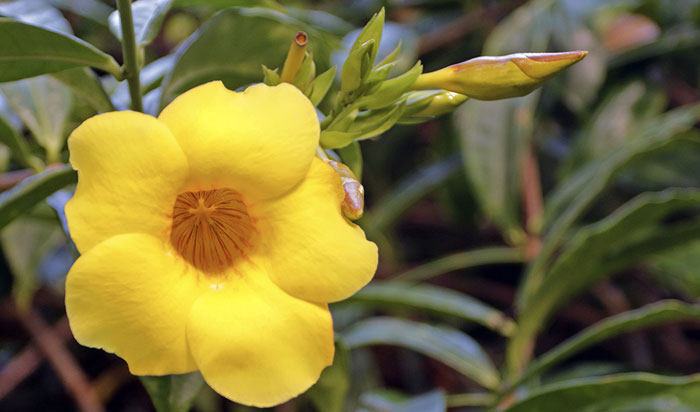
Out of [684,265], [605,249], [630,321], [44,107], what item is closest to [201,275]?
[44,107]

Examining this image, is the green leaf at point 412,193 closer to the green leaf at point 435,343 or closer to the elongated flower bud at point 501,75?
the green leaf at point 435,343

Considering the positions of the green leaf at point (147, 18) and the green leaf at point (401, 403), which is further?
the green leaf at point (401, 403)

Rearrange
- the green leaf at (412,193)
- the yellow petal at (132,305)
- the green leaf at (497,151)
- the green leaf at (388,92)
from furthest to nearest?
the green leaf at (412,193), the green leaf at (497,151), the green leaf at (388,92), the yellow petal at (132,305)

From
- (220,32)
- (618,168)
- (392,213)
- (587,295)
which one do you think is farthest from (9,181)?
(587,295)

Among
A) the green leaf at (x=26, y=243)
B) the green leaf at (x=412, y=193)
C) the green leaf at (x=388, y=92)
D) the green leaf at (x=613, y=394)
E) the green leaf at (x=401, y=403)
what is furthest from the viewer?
the green leaf at (x=412, y=193)

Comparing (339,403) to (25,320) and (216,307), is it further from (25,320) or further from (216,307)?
(25,320)

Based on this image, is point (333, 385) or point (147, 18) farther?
point (333, 385)

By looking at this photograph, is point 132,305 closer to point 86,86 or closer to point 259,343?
point 259,343

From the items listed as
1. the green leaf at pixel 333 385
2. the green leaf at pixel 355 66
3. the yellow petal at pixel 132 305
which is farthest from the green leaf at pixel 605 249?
the yellow petal at pixel 132 305

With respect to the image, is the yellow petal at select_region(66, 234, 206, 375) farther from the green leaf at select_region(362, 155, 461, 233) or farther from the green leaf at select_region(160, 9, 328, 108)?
the green leaf at select_region(362, 155, 461, 233)
